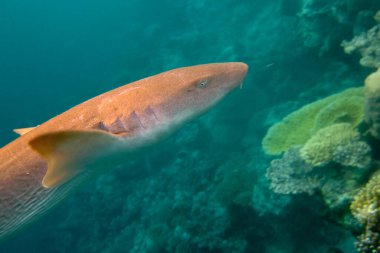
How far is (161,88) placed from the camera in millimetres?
2824

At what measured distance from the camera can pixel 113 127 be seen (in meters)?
2.72

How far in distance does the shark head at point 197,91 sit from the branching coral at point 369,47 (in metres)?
3.87

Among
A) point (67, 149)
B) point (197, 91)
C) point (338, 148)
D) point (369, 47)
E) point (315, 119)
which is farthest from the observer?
point (369, 47)

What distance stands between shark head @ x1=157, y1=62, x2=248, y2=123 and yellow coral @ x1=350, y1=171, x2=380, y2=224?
5.95 ft

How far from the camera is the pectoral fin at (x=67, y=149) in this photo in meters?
2.05

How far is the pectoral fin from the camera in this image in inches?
80.7

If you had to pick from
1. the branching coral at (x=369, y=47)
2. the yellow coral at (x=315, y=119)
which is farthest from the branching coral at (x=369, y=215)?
the branching coral at (x=369, y=47)

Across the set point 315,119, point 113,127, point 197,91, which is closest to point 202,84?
point 197,91

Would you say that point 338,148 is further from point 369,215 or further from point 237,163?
point 237,163

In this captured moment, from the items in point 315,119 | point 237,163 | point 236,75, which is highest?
point 236,75

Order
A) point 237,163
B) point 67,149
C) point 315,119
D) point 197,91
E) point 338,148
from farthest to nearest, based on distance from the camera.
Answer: point 237,163
point 315,119
point 338,148
point 197,91
point 67,149

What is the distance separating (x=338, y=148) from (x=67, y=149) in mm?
3297

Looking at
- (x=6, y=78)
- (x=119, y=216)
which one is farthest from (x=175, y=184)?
(x=6, y=78)

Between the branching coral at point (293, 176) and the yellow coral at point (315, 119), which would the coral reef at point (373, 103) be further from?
the branching coral at point (293, 176)
